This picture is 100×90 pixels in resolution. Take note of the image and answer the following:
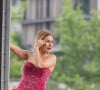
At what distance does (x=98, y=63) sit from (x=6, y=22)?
87.4ft

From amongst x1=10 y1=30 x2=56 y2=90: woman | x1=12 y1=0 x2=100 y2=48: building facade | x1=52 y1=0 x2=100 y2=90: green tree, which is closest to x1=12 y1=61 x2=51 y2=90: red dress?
x1=10 y1=30 x2=56 y2=90: woman

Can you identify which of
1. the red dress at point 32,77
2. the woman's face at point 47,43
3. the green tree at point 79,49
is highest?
the woman's face at point 47,43

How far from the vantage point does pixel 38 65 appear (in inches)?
224

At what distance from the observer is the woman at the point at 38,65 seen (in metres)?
5.73

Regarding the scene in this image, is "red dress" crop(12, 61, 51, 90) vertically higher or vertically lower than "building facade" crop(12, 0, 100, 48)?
higher

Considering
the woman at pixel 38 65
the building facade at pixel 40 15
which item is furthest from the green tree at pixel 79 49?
the building facade at pixel 40 15

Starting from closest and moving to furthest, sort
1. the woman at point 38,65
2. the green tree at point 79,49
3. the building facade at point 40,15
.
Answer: the woman at point 38,65, the green tree at point 79,49, the building facade at point 40,15

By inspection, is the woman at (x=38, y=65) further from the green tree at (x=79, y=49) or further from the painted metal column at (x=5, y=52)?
the green tree at (x=79, y=49)

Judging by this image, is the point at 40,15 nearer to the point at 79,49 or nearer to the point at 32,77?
the point at 79,49

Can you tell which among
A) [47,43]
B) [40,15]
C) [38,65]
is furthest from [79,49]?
[40,15]

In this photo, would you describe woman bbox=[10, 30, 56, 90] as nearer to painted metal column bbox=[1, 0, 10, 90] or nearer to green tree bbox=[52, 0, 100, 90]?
painted metal column bbox=[1, 0, 10, 90]

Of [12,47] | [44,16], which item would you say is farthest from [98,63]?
[44,16]

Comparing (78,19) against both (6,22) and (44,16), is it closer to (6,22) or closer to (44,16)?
(6,22)

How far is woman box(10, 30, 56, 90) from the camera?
18.8 ft
